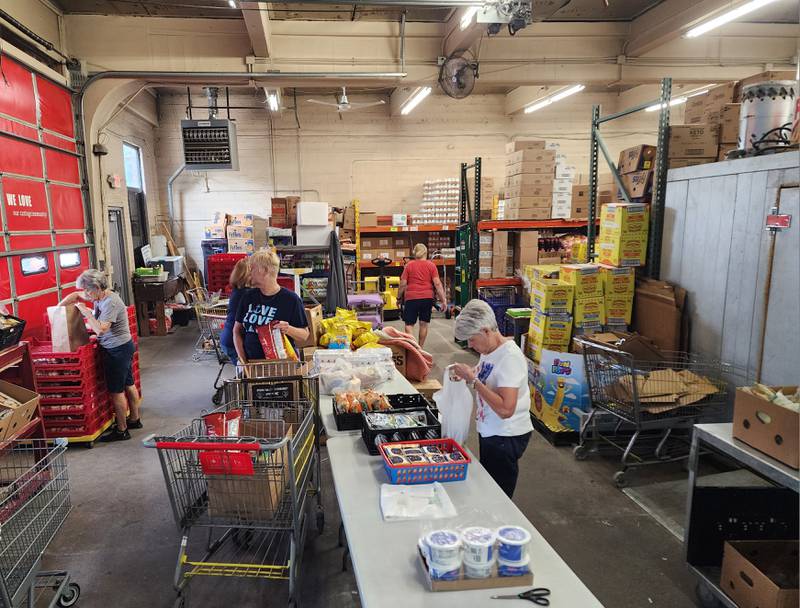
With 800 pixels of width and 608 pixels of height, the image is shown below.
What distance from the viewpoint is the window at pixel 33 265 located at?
17.3ft

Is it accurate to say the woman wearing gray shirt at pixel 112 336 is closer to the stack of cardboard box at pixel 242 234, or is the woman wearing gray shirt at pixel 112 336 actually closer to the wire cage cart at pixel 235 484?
the wire cage cart at pixel 235 484

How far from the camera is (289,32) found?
7254 mm

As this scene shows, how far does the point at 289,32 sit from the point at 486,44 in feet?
10.0

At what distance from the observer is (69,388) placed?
15.0ft

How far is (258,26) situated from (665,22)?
19.4 feet

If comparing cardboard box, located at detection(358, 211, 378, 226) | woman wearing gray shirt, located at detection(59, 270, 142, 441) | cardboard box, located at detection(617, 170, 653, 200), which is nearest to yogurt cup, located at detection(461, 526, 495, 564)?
woman wearing gray shirt, located at detection(59, 270, 142, 441)

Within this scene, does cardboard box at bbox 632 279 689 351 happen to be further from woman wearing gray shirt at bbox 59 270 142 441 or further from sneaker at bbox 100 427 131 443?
sneaker at bbox 100 427 131 443

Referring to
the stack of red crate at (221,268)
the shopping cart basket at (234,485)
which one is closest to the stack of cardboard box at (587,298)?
the shopping cart basket at (234,485)

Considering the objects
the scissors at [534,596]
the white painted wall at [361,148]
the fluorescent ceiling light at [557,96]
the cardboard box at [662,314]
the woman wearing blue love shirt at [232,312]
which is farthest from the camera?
the white painted wall at [361,148]

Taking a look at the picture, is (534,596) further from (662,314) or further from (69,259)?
(69,259)

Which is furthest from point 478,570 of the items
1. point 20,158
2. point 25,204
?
point 20,158

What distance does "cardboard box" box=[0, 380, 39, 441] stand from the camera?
2.99m

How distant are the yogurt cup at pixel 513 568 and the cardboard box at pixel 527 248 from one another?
7.41m

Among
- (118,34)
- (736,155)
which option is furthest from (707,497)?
(118,34)
